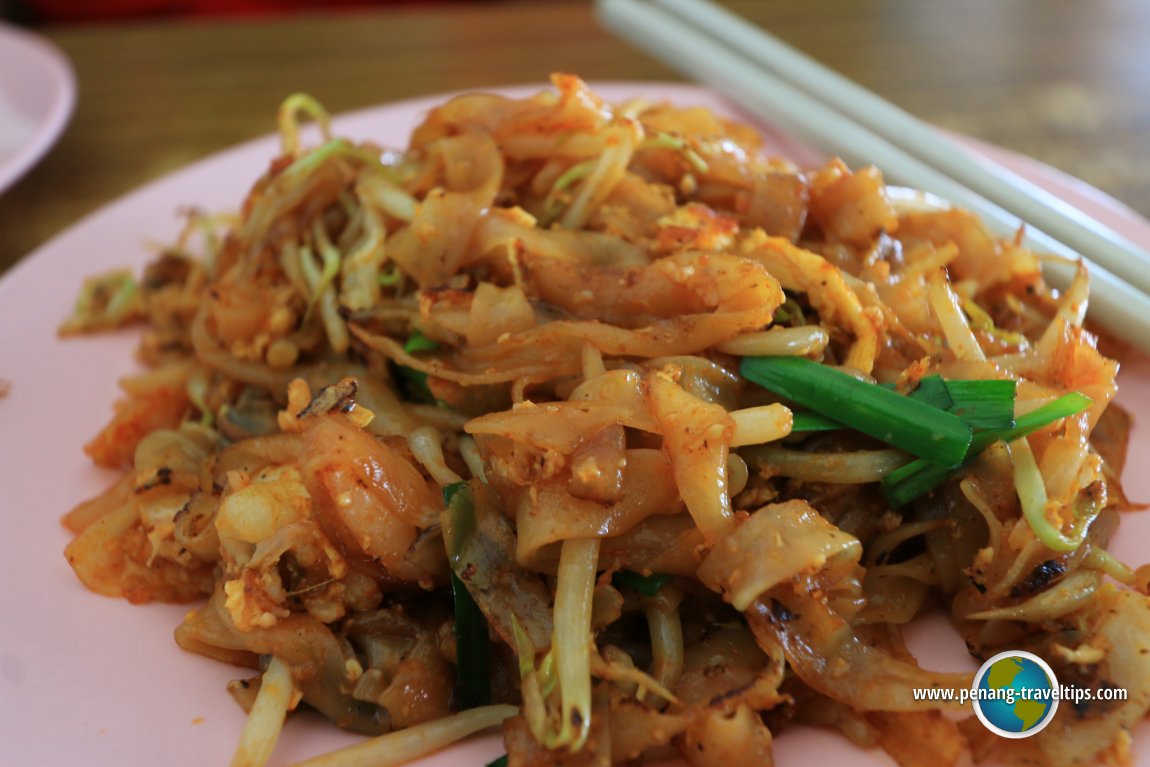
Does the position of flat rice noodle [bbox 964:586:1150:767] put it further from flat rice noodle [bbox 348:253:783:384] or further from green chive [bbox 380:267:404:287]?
green chive [bbox 380:267:404:287]

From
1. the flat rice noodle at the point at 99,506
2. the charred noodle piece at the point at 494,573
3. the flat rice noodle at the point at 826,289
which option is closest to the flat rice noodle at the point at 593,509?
the charred noodle piece at the point at 494,573

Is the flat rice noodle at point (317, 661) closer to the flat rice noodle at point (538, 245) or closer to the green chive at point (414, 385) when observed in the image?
the green chive at point (414, 385)

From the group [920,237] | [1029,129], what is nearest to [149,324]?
[920,237]

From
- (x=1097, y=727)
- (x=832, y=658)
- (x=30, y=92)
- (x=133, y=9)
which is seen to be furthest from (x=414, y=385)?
(x=133, y=9)

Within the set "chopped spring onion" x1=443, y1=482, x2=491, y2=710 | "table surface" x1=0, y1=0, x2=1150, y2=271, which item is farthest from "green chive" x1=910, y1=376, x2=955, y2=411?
"table surface" x1=0, y1=0, x2=1150, y2=271

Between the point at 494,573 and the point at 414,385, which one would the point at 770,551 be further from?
the point at 414,385

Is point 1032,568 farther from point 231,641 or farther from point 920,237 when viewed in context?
point 231,641
